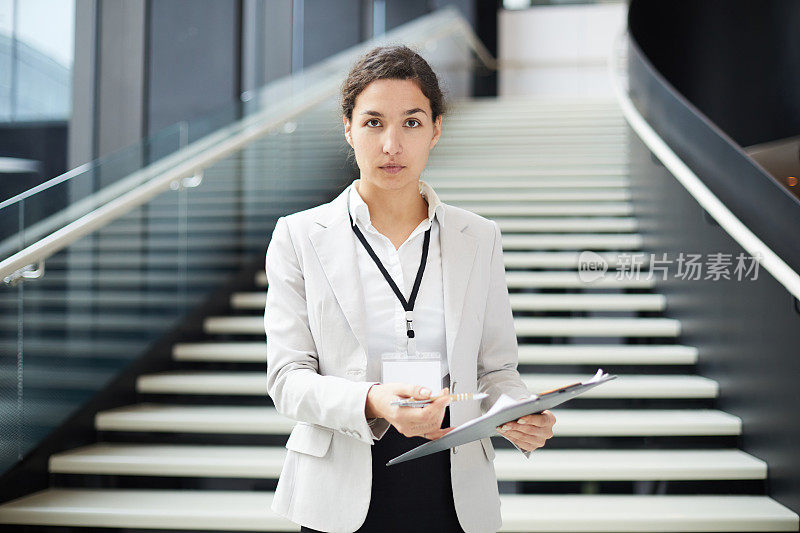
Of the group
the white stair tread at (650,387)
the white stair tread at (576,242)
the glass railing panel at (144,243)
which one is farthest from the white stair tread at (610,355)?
the glass railing panel at (144,243)

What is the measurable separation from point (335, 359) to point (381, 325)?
0.10 metres

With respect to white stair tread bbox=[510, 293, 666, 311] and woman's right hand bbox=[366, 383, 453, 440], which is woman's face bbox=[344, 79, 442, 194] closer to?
woman's right hand bbox=[366, 383, 453, 440]

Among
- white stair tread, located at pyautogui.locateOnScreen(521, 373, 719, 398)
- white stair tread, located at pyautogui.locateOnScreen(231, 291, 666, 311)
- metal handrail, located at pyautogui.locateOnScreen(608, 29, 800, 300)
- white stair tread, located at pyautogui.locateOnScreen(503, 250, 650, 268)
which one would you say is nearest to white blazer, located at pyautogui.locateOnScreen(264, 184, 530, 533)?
metal handrail, located at pyautogui.locateOnScreen(608, 29, 800, 300)

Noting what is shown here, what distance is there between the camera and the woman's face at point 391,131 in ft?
4.14

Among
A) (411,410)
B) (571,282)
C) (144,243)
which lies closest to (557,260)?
(571,282)

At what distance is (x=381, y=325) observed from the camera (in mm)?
1307

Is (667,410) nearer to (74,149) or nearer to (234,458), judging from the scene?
(234,458)

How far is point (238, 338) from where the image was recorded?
4.44 metres

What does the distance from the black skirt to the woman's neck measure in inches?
15.5

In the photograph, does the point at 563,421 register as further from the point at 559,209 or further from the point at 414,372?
the point at 559,209

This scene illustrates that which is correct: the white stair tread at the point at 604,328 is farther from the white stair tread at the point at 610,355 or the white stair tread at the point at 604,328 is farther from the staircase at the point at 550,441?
the white stair tread at the point at 610,355

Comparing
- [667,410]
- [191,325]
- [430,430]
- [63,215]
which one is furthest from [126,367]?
[430,430]

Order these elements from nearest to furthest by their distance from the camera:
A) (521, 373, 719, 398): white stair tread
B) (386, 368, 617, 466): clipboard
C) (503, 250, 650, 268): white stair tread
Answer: (386, 368, 617, 466): clipboard, (521, 373, 719, 398): white stair tread, (503, 250, 650, 268): white stair tread

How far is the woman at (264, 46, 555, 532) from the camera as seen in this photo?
1261mm
